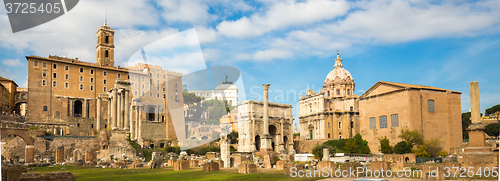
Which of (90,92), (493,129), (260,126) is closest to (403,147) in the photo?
(260,126)

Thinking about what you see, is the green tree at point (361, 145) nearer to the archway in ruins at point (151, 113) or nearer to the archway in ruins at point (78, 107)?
the archway in ruins at point (151, 113)

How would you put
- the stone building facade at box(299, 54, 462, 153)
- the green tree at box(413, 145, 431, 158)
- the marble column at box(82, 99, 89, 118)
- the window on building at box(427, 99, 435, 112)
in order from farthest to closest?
the marble column at box(82, 99, 89, 118)
the window on building at box(427, 99, 435, 112)
the stone building facade at box(299, 54, 462, 153)
the green tree at box(413, 145, 431, 158)

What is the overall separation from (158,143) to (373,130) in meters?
37.4

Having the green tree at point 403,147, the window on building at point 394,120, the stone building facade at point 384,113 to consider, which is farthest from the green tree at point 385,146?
the window on building at point 394,120

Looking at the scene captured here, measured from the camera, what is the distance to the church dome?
6519cm

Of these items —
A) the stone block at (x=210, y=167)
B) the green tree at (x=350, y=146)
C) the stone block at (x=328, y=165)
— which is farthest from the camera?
the green tree at (x=350, y=146)

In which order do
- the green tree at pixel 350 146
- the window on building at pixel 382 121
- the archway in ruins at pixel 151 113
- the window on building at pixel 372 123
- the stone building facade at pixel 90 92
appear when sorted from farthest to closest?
the archway in ruins at pixel 151 113, the stone building facade at pixel 90 92, the window on building at pixel 372 123, the window on building at pixel 382 121, the green tree at pixel 350 146

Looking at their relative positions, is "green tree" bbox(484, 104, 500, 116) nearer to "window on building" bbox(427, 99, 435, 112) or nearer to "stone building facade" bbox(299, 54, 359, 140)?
"stone building facade" bbox(299, 54, 359, 140)

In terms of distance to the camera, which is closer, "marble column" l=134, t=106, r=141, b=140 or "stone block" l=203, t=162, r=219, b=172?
"stone block" l=203, t=162, r=219, b=172

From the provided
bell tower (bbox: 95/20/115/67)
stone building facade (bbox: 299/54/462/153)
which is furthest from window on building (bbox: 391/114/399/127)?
bell tower (bbox: 95/20/115/67)

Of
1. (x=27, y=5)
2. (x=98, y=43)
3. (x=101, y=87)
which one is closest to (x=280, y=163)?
(x=27, y=5)

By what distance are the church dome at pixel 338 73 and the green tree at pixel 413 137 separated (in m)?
22.4

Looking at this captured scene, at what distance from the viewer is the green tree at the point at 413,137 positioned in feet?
141

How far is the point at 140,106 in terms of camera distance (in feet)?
215
